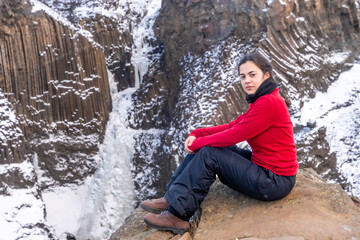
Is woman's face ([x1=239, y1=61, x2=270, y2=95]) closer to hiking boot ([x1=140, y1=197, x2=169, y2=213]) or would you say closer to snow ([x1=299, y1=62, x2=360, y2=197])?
hiking boot ([x1=140, y1=197, x2=169, y2=213])

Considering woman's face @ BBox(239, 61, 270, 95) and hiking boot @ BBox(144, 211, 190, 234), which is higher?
woman's face @ BBox(239, 61, 270, 95)

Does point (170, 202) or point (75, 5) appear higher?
point (75, 5)

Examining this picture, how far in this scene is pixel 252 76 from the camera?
374cm

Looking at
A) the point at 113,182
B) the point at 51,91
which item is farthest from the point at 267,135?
the point at 51,91

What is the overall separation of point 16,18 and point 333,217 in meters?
13.5

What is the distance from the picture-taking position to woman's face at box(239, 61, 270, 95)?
3.72 meters

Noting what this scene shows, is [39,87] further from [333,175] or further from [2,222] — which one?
[333,175]

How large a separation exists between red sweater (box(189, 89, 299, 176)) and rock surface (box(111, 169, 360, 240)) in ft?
1.23

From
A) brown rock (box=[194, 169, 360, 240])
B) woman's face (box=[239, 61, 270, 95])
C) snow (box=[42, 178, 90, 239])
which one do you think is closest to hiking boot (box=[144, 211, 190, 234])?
brown rock (box=[194, 169, 360, 240])

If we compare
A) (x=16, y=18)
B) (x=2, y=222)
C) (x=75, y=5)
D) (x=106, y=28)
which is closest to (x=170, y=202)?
(x=2, y=222)

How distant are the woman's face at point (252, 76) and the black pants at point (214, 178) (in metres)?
0.72

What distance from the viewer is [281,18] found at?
44.5ft

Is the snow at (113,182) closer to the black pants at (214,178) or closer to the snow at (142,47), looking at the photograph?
the snow at (142,47)

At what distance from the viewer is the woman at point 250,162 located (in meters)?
3.54
